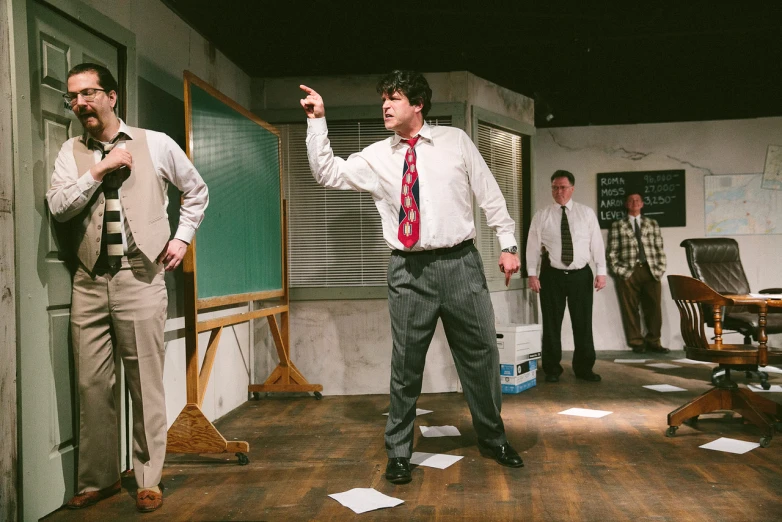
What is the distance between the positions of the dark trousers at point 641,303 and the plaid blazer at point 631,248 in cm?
8

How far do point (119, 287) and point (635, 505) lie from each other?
2089 mm

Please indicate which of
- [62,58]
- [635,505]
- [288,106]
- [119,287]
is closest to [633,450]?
[635,505]

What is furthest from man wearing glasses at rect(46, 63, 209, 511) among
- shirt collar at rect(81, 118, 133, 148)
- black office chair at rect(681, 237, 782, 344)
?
black office chair at rect(681, 237, 782, 344)

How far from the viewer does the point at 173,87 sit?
11.7ft

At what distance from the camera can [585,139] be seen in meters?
7.05

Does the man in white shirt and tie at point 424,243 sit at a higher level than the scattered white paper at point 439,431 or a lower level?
higher

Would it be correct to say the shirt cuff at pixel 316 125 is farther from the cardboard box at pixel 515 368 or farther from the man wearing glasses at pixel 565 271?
the man wearing glasses at pixel 565 271

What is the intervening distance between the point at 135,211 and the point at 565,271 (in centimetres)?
350

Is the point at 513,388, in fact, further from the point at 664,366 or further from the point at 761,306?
the point at 664,366

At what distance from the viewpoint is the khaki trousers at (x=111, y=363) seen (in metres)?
2.45

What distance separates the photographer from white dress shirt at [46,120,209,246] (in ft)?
7.58

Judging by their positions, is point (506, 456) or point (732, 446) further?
point (732, 446)

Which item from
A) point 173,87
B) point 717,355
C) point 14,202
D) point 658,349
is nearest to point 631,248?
point 658,349

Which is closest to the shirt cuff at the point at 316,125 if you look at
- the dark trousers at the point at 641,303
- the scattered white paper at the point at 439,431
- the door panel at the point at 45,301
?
the door panel at the point at 45,301
